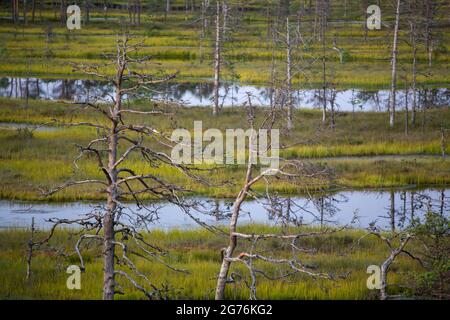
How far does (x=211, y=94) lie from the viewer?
5209 cm

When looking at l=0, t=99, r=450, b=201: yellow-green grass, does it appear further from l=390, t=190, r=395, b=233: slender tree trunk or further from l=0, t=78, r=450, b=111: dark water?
l=0, t=78, r=450, b=111: dark water

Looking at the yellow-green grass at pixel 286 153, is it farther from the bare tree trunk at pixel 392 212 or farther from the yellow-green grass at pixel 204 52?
the yellow-green grass at pixel 204 52

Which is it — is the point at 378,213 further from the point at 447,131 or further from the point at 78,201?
the point at 447,131

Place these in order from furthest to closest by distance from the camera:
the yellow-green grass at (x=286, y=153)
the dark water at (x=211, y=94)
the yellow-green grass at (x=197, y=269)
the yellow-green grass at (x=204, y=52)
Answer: the yellow-green grass at (x=204, y=52) < the dark water at (x=211, y=94) < the yellow-green grass at (x=286, y=153) < the yellow-green grass at (x=197, y=269)

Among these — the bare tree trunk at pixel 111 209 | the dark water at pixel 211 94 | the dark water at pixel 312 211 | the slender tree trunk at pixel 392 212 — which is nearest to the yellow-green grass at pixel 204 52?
the dark water at pixel 211 94

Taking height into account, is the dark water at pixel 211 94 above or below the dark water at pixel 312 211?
above

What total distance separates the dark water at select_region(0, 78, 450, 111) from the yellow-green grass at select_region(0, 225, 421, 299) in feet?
82.7

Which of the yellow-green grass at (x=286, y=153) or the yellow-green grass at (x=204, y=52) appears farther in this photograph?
the yellow-green grass at (x=204, y=52)

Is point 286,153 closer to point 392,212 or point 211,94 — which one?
point 392,212

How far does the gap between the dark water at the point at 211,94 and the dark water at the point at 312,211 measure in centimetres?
1773

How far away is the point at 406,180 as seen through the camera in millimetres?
28922

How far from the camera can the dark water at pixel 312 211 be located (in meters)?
23.0

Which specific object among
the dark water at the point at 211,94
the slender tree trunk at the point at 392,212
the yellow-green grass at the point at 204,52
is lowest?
the slender tree trunk at the point at 392,212
